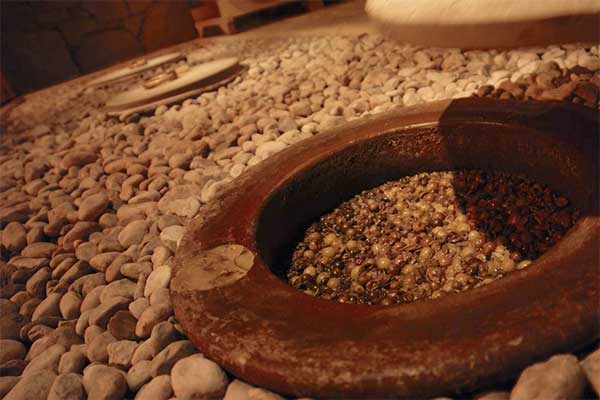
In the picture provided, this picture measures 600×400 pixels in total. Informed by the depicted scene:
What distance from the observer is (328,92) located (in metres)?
2.45

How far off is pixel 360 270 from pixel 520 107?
760 millimetres

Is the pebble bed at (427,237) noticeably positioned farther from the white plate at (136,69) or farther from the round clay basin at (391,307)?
the white plate at (136,69)

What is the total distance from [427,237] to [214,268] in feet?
2.75

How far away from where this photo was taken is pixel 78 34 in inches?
206

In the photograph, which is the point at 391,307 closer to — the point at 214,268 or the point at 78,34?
the point at 214,268

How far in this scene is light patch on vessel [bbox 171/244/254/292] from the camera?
1048mm

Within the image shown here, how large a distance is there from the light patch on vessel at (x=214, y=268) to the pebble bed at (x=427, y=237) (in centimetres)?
41

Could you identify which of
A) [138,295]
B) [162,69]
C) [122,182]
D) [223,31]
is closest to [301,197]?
[138,295]

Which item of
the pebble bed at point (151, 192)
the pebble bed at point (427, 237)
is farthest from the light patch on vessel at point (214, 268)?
the pebble bed at point (427, 237)

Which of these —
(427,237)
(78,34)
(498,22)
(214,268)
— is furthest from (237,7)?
(498,22)

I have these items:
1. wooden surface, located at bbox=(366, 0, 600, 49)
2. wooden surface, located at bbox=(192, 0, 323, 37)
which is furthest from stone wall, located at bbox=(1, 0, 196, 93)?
wooden surface, located at bbox=(366, 0, 600, 49)

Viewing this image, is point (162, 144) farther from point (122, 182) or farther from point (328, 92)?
point (328, 92)

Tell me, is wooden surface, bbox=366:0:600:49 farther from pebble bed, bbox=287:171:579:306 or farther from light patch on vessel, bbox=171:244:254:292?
pebble bed, bbox=287:171:579:306

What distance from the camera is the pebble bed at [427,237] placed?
1.39 metres
